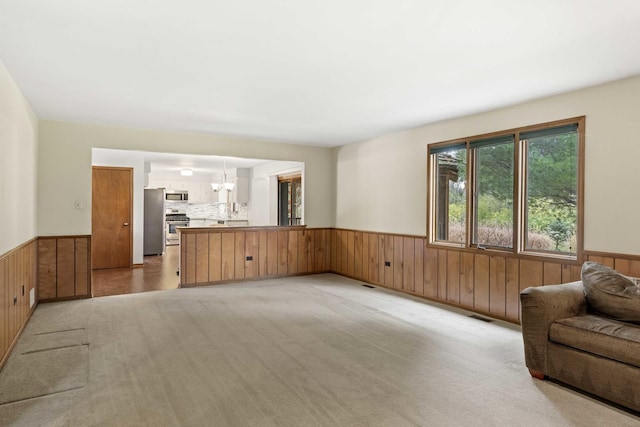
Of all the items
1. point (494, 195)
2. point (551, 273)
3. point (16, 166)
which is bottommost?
point (551, 273)

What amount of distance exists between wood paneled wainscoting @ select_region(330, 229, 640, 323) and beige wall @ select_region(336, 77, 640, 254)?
0.22 metres

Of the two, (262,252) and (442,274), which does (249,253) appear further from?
(442,274)

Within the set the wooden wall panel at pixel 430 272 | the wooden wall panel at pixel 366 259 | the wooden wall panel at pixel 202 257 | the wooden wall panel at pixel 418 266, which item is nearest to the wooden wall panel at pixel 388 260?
the wooden wall panel at pixel 366 259

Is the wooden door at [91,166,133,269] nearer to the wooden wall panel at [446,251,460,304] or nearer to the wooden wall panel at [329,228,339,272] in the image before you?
the wooden wall panel at [329,228,339,272]

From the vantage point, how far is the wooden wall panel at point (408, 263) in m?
5.51

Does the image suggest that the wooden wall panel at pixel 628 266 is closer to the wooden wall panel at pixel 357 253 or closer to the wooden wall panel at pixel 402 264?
the wooden wall panel at pixel 402 264

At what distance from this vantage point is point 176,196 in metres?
11.6

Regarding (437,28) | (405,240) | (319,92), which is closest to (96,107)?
(319,92)

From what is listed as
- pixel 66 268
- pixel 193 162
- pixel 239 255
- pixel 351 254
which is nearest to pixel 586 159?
pixel 351 254

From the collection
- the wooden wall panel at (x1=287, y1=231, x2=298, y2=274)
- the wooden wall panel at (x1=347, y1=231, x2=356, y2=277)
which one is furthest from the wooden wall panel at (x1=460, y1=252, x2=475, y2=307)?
the wooden wall panel at (x1=287, y1=231, x2=298, y2=274)

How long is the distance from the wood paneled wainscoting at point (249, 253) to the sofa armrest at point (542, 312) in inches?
179

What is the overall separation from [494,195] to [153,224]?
26.1 feet

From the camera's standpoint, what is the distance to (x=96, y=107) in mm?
4441

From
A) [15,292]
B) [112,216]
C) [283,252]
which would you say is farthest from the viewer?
[112,216]
